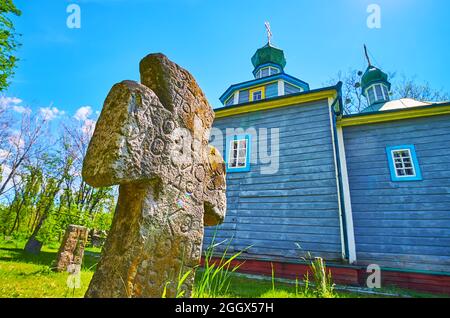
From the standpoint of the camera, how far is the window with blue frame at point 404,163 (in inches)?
255

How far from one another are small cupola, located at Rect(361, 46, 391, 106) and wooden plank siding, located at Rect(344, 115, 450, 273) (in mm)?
6342

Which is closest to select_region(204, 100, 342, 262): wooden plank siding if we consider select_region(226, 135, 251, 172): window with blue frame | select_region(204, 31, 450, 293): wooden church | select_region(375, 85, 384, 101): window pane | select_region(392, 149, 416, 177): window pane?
select_region(204, 31, 450, 293): wooden church

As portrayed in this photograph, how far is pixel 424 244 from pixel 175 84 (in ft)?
23.9

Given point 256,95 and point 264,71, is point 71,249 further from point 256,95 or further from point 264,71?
point 264,71

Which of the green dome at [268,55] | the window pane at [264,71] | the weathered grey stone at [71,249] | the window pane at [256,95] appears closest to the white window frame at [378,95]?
the green dome at [268,55]

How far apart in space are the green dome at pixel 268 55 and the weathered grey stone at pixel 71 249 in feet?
39.1

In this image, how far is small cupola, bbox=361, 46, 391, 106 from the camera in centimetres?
1245

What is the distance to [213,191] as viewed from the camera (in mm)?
1859

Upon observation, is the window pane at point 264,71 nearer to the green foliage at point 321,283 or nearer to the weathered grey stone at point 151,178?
the green foliage at point 321,283

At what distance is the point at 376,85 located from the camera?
12.6m

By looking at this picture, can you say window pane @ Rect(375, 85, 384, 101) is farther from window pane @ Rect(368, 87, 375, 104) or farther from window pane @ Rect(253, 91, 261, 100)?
window pane @ Rect(253, 91, 261, 100)
